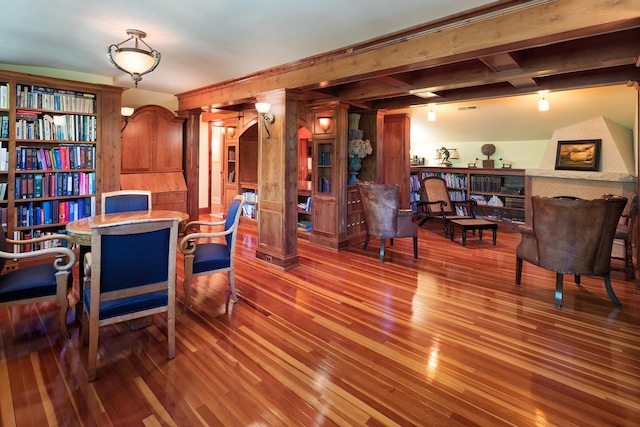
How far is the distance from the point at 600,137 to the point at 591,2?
172 inches

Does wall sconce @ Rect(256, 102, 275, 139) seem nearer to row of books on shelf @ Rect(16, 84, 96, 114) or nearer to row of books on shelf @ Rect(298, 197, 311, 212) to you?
row of books on shelf @ Rect(298, 197, 311, 212)

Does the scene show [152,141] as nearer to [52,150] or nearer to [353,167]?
[52,150]

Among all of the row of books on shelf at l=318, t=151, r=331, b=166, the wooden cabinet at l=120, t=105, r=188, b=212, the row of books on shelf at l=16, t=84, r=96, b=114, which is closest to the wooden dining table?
the row of books on shelf at l=16, t=84, r=96, b=114

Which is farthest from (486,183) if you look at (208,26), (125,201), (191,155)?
(125,201)

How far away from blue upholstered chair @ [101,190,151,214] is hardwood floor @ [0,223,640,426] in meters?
1.01

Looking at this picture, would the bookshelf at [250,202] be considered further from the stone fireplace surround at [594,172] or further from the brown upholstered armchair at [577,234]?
the stone fireplace surround at [594,172]

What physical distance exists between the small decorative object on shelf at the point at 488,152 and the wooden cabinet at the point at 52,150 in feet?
21.6

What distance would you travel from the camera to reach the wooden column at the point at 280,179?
4188 millimetres

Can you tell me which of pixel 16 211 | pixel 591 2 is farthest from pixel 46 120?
pixel 591 2

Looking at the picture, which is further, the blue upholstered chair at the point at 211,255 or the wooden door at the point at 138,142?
the wooden door at the point at 138,142

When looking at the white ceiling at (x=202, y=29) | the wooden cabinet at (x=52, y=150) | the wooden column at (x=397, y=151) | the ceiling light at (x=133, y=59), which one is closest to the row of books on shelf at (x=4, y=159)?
the wooden cabinet at (x=52, y=150)

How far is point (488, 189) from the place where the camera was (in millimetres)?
6980

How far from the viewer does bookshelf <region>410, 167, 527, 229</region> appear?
21.9 feet

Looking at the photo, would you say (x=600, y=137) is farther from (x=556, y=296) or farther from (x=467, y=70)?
(x=556, y=296)
